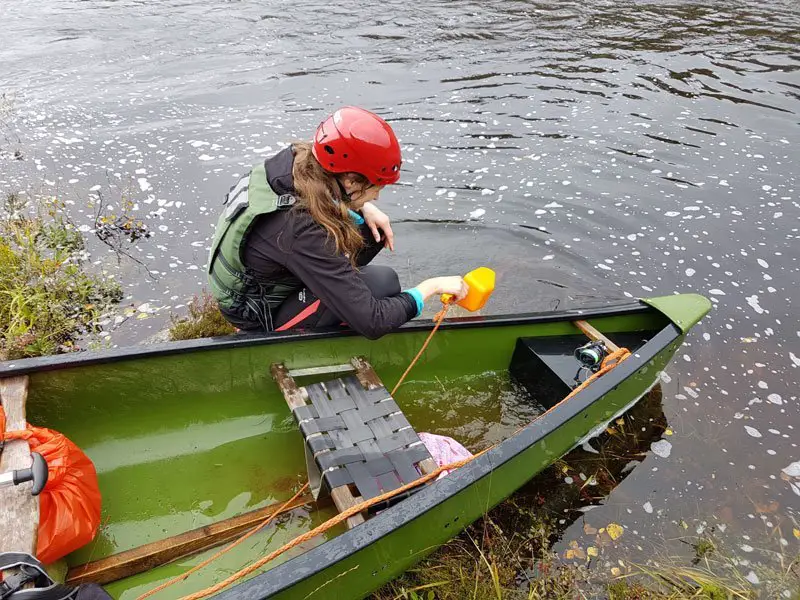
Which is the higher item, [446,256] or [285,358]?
[285,358]

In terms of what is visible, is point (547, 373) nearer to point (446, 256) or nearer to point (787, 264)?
point (446, 256)

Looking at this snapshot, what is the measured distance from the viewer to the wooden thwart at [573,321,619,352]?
402 cm

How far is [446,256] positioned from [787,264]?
12.5ft

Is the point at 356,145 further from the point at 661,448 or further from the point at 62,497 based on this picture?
the point at 661,448

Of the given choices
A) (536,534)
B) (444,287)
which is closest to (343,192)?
(444,287)

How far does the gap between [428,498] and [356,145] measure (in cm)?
176

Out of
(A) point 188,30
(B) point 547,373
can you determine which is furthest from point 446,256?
(A) point 188,30

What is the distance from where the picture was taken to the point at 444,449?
145 inches

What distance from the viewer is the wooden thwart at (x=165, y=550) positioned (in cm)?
289

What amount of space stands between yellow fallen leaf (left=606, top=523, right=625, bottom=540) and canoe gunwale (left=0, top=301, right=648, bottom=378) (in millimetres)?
1440

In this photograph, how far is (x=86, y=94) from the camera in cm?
985

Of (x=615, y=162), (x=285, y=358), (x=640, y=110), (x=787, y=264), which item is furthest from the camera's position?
(x=640, y=110)

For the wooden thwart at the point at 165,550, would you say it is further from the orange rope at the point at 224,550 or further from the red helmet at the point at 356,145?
the red helmet at the point at 356,145

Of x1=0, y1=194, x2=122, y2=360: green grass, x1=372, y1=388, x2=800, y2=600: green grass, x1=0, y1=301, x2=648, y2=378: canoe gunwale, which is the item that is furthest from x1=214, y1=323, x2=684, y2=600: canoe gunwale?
x1=0, y1=194, x2=122, y2=360: green grass
